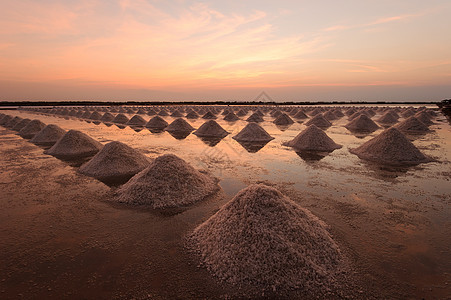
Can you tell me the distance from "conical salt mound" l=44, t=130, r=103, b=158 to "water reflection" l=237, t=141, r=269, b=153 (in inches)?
370

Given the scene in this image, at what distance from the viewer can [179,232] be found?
5.36m

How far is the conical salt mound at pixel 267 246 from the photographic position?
12.5 feet

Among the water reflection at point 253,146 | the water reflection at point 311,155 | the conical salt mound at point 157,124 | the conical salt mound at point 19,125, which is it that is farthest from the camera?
the conical salt mound at point 157,124

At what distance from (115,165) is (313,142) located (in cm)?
1167

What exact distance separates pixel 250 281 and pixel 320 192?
490 cm

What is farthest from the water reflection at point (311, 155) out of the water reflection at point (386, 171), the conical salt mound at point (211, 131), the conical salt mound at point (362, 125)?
the conical salt mound at point (362, 125)

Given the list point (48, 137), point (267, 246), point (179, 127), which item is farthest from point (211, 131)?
point (267, 246)

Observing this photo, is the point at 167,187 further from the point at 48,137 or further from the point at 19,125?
the point at 19,125

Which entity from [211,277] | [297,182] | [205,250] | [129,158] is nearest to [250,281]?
[211,277]

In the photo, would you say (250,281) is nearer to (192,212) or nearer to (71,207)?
(192,212)

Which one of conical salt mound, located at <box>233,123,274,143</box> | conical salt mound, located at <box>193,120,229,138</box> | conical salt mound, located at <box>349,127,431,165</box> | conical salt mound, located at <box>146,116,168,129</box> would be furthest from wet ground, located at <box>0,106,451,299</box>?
conical salt mound, located at <box>146,116,168,129</box>

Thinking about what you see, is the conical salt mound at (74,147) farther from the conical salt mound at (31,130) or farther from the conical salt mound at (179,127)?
the conical salt mound at (179,127)

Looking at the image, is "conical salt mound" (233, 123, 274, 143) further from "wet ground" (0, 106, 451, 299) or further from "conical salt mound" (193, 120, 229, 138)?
"wet ground" (0, 106, 451, 299)

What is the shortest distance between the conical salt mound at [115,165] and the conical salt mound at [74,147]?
12.0ft
